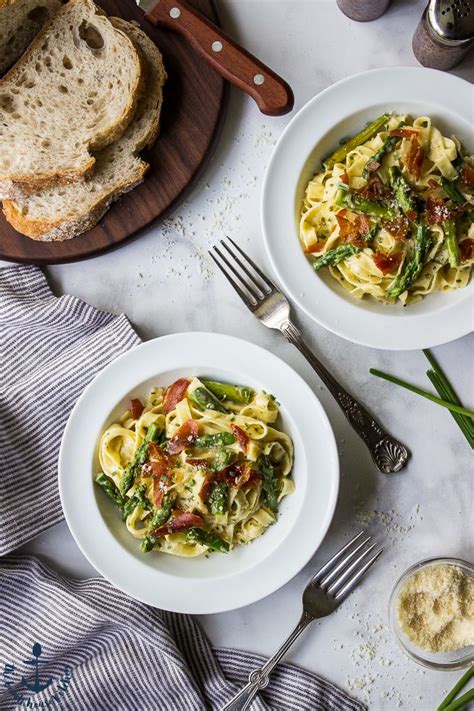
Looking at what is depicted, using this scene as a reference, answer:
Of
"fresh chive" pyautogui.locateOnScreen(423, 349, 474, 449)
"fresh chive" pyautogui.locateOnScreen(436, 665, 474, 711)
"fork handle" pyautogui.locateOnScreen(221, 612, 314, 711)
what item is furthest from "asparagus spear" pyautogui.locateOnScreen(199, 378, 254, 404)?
"fresh chive" pyautogui.locateOnScreen(436, 665, 474, 711)

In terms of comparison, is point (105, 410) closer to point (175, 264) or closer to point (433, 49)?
point (175, 264)

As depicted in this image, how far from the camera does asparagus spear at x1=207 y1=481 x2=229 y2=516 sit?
3471 millimetres

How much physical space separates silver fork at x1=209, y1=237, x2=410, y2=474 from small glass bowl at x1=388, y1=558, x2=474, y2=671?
1.67ft

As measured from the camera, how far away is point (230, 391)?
11.9 feet

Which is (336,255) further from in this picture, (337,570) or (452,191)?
(337,570)

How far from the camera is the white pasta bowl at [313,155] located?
3.39 meters

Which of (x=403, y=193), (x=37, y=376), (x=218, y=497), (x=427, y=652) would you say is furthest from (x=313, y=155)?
(x=427, y=652)

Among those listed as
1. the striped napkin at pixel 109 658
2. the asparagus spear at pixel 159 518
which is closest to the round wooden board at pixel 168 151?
the asparagus spear at pixel 159 518

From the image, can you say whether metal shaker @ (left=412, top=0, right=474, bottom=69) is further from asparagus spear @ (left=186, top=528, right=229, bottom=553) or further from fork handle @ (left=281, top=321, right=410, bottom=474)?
asparagus spear @ (left=186, top=528, right=229, bottom=553)

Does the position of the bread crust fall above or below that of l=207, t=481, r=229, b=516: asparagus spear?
above

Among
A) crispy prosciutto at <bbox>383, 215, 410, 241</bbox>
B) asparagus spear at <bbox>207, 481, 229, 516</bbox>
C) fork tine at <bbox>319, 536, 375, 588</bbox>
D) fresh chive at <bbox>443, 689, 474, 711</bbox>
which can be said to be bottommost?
fresh chive at <bbox>443, 689, 474, 711</bbox>

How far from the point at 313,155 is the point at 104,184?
108 centimetres

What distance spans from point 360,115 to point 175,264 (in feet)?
4.02

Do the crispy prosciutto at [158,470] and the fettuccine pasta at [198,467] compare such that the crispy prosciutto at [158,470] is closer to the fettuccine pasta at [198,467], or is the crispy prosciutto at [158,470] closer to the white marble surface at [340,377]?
the fettuccine pasta at [198,467]
